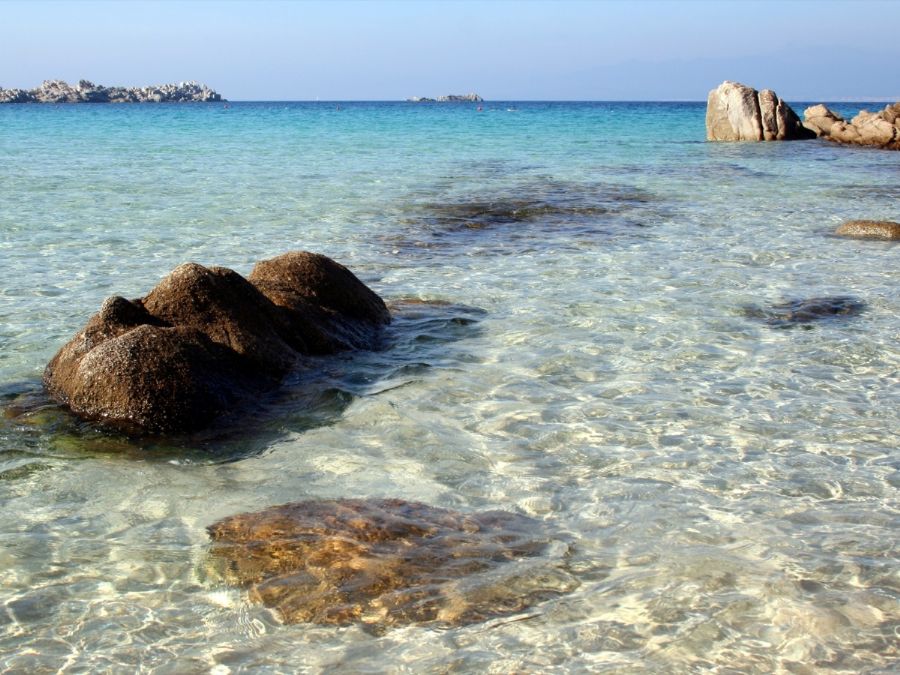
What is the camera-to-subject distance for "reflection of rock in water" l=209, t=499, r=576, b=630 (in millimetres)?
3775

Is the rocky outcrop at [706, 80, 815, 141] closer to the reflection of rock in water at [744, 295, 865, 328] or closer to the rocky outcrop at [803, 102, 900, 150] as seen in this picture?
the rocky outcrop at [803, 102, 900, 150]

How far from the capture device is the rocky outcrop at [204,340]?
5719mm

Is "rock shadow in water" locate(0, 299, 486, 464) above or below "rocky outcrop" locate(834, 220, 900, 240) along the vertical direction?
below

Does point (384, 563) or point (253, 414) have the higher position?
point (253, 414)

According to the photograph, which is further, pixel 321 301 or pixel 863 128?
pixel 863 128

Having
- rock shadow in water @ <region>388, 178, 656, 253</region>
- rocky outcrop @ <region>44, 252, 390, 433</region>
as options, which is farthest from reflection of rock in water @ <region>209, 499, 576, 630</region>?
rock shadow in water @ <region>388, 178, 656, 253</region>

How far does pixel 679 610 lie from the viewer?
3799mm

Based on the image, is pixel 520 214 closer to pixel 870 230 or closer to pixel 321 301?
pixel 870 230

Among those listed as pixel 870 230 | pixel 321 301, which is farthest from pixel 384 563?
pixel 870 230

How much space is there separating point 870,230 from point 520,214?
18.4 ft

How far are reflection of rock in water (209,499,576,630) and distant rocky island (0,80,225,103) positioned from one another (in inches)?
5324

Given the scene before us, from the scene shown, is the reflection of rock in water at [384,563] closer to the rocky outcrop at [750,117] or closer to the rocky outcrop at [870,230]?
the rocky outcrop at [870,230]

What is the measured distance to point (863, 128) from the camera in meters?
33.8

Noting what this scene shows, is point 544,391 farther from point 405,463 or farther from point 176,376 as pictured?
point 176,376
